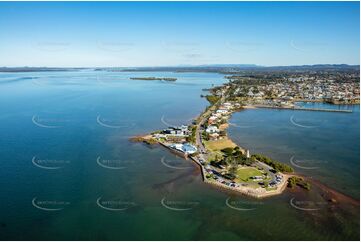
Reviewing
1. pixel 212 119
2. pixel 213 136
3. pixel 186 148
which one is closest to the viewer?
pixel 186 148

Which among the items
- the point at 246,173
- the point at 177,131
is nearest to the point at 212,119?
the point at 177,131

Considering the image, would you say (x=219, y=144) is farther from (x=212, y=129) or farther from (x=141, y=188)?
(x=141, y=188)

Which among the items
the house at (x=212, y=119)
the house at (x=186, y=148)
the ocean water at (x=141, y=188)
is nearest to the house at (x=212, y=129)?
the ocean water at (x=141, y=188)

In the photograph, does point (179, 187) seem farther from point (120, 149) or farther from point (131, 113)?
point (131, 113)

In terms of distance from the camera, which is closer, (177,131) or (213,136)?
(213,136)

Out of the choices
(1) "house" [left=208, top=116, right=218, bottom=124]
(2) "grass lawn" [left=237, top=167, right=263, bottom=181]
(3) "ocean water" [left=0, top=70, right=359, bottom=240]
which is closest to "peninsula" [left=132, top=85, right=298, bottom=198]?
(2) "grass lawn" [left=237, top=167, right=263, bottom=181]

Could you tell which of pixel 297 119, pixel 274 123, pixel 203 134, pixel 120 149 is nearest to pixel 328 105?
pixel 297 119

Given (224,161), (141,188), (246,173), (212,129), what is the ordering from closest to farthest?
(141,188), (246,173), (224,161), (212,129)

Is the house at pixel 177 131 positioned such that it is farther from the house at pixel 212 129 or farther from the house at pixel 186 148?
the house at pixel 186 148
